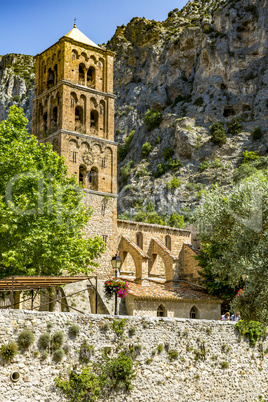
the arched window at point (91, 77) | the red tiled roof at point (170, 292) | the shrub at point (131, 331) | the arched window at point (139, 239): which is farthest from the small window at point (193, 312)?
the arched window at point (91, 77)

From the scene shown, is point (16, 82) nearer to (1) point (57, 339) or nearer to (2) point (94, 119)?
(2) point (94, 119)

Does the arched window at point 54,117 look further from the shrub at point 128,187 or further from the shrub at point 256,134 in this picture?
the shrub at point 256,134

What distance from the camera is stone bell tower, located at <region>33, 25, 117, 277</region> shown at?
37.5m

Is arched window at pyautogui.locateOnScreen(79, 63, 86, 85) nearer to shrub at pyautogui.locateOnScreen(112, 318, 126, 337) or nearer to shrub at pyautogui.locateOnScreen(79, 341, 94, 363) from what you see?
shrub at pyautogui.locateOnScreen(112, 318, 126, 337)

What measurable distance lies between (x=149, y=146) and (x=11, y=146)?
2666 inches

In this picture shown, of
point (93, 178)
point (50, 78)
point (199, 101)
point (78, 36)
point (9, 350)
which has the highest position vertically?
point (199, 101)

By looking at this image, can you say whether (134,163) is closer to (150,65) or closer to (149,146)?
(149,146)

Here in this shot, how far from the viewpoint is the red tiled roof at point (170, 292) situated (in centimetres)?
3463

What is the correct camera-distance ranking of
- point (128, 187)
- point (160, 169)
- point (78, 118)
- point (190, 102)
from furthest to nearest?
point (190, 102) → point (128, 187) → point (160, 169) → point (78, 118)

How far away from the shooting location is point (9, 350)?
15188 mm

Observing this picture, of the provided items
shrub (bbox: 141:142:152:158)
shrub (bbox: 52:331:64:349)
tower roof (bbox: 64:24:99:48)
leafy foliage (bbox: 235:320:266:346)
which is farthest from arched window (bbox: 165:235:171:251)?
shrub (bbox: 141:142:152:158)

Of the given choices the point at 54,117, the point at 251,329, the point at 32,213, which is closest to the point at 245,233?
the point at 251,329

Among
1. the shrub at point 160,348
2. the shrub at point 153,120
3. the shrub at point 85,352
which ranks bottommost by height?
the shrub at point 160,348

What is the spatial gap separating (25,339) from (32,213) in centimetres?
1058
